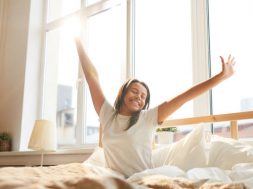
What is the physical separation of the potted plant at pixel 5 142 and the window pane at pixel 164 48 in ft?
4.96

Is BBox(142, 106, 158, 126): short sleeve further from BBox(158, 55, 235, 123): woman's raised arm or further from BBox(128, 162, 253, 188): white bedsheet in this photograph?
BBox(128, 162, 253, 188): white bedsheet

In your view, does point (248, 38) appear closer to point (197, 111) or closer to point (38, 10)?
point (197, 111)

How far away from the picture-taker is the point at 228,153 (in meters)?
1.49

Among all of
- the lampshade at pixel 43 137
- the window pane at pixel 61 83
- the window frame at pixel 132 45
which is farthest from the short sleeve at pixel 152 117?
the window pane at pixel 61 83

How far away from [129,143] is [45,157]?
1695 millimetres

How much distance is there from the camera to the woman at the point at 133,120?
158cm

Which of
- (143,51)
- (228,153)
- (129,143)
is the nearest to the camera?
(228,153)

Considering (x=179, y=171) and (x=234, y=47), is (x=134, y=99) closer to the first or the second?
(x=179, y=171)

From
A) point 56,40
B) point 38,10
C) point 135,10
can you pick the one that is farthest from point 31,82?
point 135,10

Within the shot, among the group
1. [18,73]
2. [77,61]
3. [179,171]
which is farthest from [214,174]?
[18,73]

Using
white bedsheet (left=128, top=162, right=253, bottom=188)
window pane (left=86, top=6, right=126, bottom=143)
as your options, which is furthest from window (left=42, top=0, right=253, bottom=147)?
white bedsheet (left=128, top=162, right=253, bottom=188)

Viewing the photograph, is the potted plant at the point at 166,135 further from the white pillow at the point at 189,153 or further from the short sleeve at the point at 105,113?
the short sleeve at the point at 105,113

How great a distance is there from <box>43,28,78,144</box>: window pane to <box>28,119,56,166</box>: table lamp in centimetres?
39

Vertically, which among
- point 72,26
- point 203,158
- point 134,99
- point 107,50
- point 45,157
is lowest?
point 45,157
